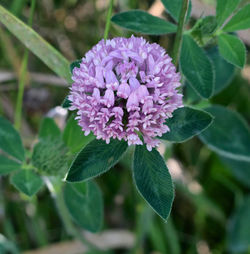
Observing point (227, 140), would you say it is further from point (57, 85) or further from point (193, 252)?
point (57, 85)

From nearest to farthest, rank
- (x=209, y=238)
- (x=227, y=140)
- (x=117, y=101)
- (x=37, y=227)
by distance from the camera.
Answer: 1. (x=117, y=101)
2. (x=227, y=140)
3. (x=37, y=227)
4. (x=209, y=238)

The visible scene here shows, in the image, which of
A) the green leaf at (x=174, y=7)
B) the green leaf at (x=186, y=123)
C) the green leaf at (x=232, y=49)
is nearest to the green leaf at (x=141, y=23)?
the green leaf at (x=174, y=7)

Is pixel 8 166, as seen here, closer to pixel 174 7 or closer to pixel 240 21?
pixel 174 7

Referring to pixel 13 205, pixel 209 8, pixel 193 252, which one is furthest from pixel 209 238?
pixel 209 8

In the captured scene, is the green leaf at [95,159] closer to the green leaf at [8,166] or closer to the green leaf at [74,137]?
the green leaf at [74,137]

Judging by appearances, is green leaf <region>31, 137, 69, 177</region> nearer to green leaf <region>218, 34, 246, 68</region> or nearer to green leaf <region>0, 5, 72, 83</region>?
green leaf <region>0, 5, 72, 83</region>

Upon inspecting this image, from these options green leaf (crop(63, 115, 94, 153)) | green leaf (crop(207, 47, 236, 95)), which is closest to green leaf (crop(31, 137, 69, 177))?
green leaf (crop(63, 115, 94, 153))
